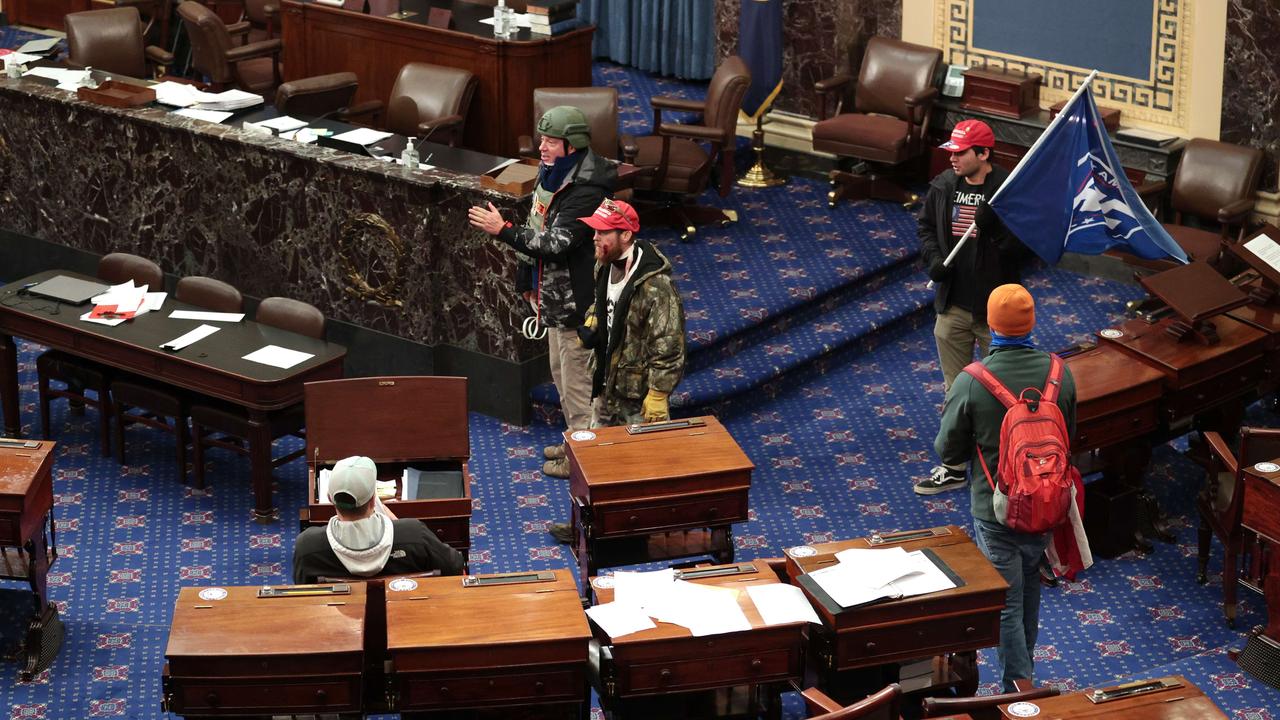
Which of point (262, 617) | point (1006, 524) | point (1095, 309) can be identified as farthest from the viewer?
point (1095, 309)

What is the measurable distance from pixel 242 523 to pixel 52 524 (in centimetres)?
120

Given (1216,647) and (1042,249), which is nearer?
(1216,647)

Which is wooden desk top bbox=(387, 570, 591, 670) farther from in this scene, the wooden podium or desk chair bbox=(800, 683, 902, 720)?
the wooden podium

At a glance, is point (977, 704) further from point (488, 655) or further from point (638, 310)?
point (638, 310)

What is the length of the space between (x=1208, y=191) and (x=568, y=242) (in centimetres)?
469

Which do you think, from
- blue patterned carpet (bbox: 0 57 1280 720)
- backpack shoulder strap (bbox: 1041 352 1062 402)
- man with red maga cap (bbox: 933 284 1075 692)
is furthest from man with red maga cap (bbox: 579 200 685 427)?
backpack shoulder strap (bbox: 1041 352 1062 402)

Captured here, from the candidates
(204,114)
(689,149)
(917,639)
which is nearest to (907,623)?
(917,639)

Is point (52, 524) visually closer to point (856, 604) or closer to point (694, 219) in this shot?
point (856, 604)

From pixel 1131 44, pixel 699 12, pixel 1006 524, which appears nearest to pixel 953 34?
pixel 1131 44

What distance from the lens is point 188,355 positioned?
8.33 meters

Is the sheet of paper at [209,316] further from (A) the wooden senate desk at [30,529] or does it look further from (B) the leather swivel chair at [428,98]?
(B) the leather swivel chair at [428,98]

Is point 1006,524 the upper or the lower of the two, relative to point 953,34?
lower

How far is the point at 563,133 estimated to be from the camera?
791 cm

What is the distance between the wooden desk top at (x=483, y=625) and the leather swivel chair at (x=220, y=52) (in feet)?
23.5
